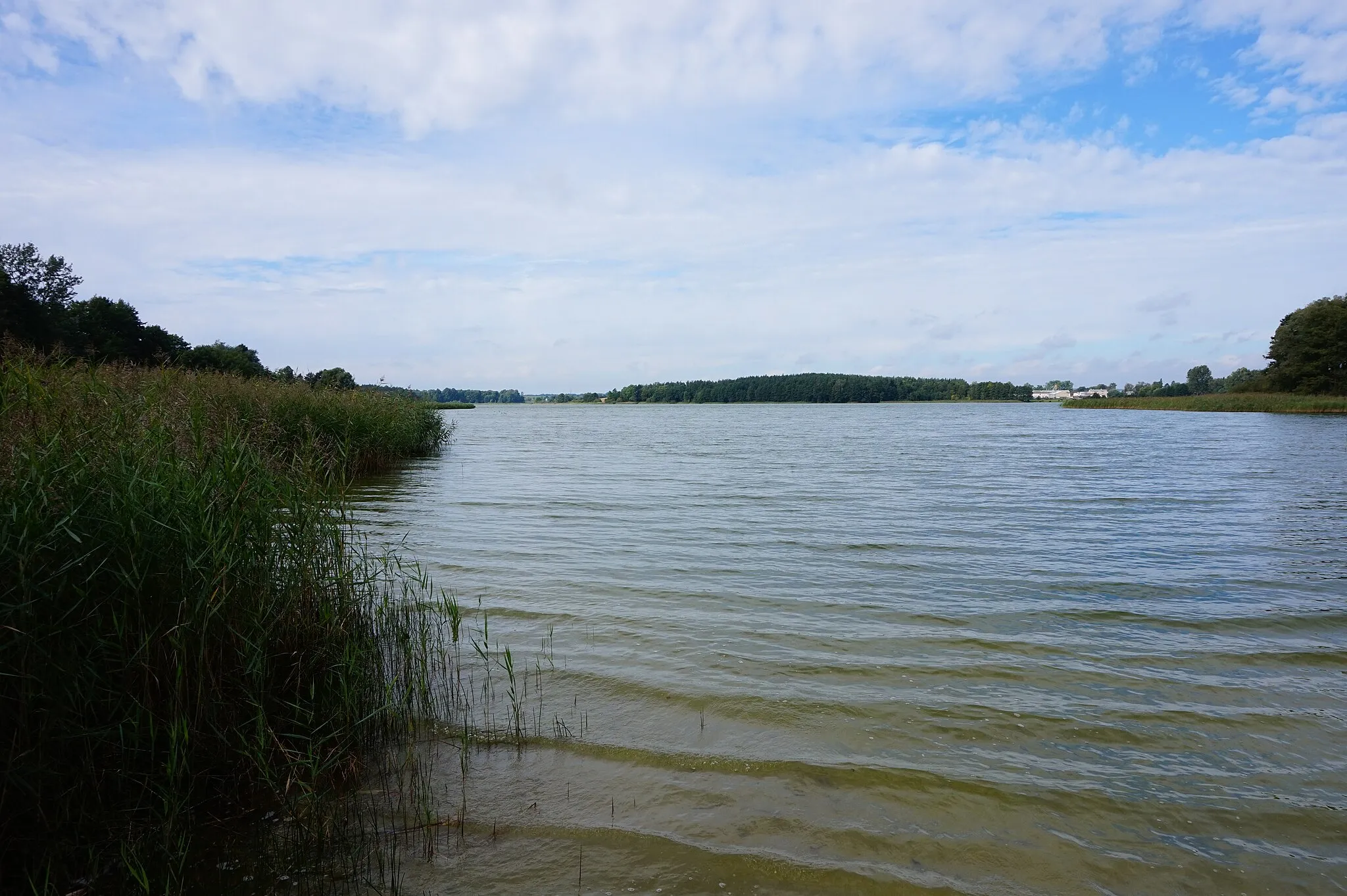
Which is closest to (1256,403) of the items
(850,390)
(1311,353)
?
(1311,353)

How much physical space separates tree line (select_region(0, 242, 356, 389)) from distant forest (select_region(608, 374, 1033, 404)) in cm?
9354

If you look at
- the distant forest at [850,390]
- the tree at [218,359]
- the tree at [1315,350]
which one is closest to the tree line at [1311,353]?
the tree at [1315,350]

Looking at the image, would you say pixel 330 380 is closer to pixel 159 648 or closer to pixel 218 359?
pixel 218 359

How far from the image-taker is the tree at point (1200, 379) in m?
124

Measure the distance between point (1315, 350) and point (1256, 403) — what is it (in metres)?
5.75

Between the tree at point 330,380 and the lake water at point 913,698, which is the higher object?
the tree at point 330,380

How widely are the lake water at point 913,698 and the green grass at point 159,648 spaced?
1.12 meters

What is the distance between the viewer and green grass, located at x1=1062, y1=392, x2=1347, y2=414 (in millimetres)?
55281

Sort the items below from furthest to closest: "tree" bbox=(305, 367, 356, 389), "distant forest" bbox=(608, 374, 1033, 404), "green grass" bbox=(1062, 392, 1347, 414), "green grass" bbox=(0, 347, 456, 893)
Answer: "distant forest" bbox=(608, 374, 1033, 404) < "green grass" bbox=(1062, 392, 1347, 414) < "tree" bbox=(305, 367, 356, 389) < "green grass" bbox=(0, 347, 456, 893)

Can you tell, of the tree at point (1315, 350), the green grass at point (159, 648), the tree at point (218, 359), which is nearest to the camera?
the green grass at point (159, 648)

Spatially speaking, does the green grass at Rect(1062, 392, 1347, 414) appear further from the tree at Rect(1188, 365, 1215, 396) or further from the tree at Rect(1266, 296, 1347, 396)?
the tree at Rect(1188, 365, 1215, 396)

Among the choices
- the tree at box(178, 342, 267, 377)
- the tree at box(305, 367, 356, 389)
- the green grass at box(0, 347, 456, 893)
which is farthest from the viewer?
the tree at box(178, 342, 267, 377)

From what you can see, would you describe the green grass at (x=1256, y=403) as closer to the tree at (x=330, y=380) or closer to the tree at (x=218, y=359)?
the tree at (x=330, y=380)

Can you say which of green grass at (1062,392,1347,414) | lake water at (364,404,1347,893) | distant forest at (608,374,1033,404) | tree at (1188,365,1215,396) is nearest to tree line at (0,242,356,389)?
lake water at (364,404,1347,893)
